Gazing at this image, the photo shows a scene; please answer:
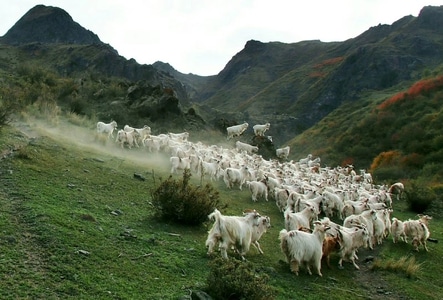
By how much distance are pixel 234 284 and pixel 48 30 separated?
128 metres

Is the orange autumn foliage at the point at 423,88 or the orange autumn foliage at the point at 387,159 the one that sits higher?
the orange autumn foliage at the point at 423,88

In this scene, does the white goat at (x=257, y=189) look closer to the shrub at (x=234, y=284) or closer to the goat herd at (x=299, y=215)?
the goat herd at (x=299, y=215)

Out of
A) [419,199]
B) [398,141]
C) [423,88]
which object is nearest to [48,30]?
[423,88]

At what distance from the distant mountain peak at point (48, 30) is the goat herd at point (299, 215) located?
104m

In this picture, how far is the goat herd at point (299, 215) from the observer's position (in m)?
9.27

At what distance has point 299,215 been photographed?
1202cm

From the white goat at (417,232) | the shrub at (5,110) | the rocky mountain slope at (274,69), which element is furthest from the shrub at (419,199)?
the rocky mountain slope at (274,69)

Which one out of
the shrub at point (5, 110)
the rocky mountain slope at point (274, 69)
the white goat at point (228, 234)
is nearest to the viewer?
the white goat at point (228, 234)

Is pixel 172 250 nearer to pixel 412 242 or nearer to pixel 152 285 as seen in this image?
pixel 152 285

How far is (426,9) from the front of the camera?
108688 millimetres

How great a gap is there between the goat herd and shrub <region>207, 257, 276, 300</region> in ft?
6.13

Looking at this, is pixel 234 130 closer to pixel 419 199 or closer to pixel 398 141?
pixel 398 141

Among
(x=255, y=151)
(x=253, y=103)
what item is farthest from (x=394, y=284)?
(x=253, y=103)

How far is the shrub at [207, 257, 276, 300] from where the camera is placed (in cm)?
647
